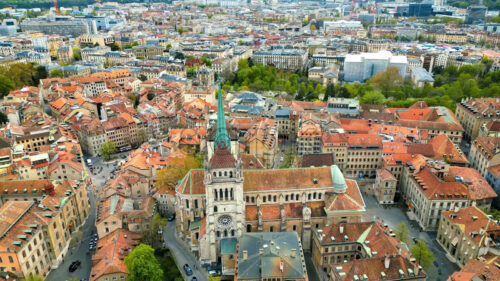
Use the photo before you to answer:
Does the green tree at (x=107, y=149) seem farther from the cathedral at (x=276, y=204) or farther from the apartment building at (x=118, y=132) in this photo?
the cathedral at (x=276, y=204)

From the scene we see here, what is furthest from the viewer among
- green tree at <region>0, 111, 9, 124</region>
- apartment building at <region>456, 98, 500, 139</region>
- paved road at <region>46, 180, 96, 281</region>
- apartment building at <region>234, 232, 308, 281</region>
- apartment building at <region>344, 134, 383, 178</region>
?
green tree at <region>0, 111, 9, 124</region>

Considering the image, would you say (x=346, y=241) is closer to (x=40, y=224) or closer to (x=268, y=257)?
(x=268, y=257)

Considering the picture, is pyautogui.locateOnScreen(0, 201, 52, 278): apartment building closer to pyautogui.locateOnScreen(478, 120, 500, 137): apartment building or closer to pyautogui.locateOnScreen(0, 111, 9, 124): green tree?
pyautogui.locateOnScreen(0, 111, 9, 124): green tree

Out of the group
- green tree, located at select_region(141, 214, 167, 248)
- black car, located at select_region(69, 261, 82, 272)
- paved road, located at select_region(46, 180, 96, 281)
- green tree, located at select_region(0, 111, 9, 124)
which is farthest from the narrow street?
green tree, located at select_region(0, 111, 9, 124)

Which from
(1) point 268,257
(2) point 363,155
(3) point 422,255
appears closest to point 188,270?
(1) point 268,257

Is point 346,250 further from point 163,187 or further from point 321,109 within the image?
point 321,109
